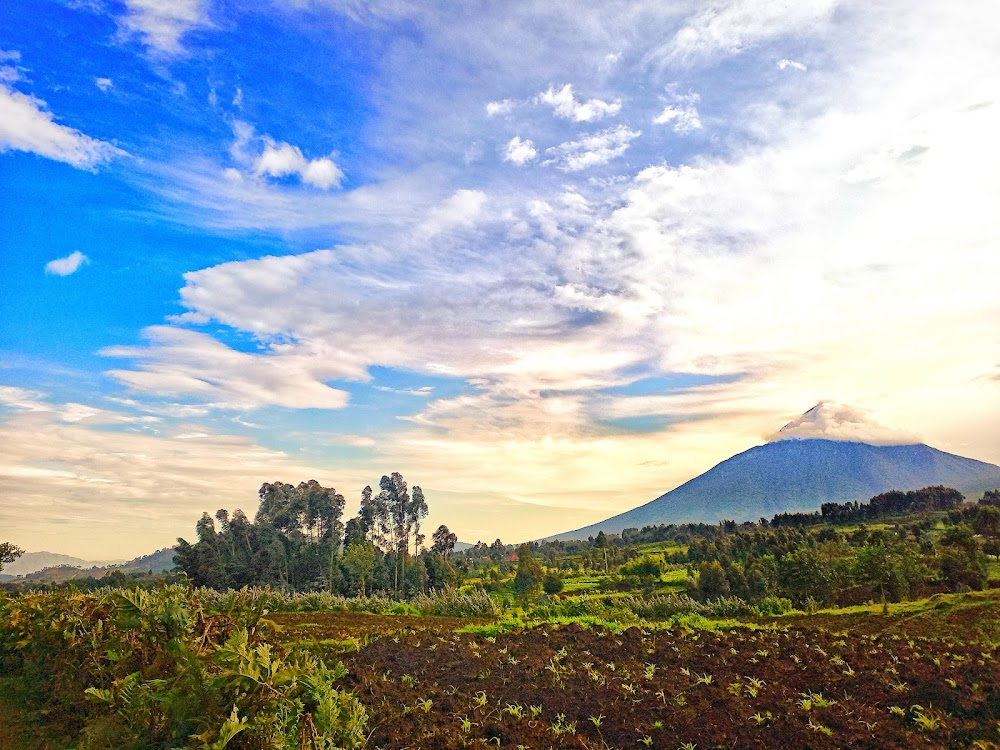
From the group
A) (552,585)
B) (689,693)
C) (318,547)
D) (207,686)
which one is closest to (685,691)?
(689,693)

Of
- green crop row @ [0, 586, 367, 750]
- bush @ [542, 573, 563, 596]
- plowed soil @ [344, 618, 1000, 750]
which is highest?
green crop row @ [0, 586, 367, 750]

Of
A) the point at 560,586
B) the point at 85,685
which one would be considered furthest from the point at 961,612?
the point at 560,586

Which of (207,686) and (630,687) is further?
(630,687)

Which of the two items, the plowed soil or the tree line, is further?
the tree line

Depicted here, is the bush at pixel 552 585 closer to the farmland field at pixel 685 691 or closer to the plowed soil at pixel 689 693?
the farmland field at pixel 685 691

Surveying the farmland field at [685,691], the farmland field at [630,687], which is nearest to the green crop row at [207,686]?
the farmland field at [630,687]

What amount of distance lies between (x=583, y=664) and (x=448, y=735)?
467cm

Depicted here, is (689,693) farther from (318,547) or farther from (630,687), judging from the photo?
(318,547)

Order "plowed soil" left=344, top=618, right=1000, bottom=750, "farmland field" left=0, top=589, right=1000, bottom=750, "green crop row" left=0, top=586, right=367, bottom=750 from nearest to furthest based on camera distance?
"green crop row" left=0, top=586, right=367, bottom=750 → "farmland field" left=0, top=589, right=1000, bottom=750 → "plowed soil" left=344, top=618, right=1000, bottom=750

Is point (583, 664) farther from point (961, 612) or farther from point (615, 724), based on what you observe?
point (961, 612)

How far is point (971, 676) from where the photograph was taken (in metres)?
9.37

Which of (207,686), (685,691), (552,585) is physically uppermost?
(207,686)

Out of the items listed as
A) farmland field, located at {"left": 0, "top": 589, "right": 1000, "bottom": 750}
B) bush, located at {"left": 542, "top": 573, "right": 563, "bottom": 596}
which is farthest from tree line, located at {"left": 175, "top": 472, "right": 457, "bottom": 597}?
farmland field, located at {"left": 0, "top": 589, "right": 1000, "bottom": 750}

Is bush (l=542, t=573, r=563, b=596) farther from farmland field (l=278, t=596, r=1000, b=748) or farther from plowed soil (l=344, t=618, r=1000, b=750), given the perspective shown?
plowed soil (l=344, t=618, r=1000, b=750)
